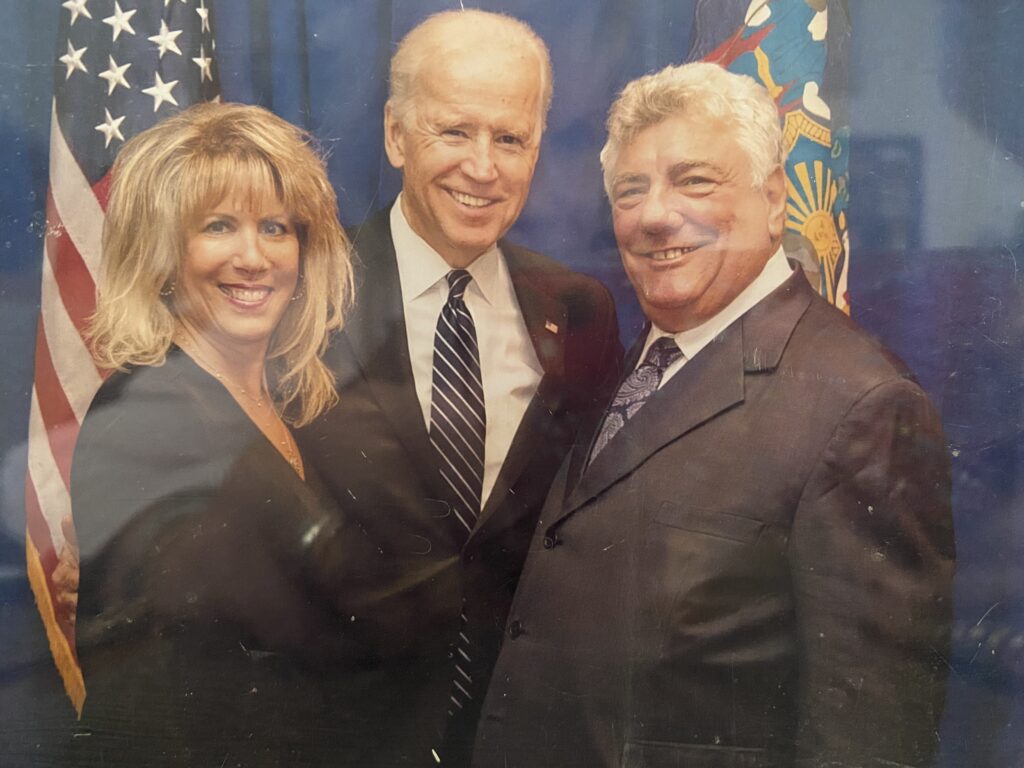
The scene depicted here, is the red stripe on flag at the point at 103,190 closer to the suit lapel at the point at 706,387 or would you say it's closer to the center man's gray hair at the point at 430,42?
the center man's gray hair at the point at 430,42

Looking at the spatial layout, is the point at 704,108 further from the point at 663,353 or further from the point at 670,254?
the point at 663,353

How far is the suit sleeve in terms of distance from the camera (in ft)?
6.85

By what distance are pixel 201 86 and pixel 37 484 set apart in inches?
39.7

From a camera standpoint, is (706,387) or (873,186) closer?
(706,387)

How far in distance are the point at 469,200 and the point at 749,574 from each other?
1.07 metres

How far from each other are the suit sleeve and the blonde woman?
111 cm

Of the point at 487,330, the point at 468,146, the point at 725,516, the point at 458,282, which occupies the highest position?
the point at 468,146

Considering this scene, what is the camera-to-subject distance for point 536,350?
7.18ft

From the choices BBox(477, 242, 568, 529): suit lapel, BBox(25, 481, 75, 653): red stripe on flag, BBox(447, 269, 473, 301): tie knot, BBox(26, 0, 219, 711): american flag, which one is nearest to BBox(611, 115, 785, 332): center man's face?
BBox(477, 242, 568, 529): suit lapel

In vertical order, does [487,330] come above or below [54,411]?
above

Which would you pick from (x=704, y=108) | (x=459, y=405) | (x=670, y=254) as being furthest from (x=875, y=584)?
(x=704, y=108)

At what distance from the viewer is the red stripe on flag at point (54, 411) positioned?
Answer: 7.08 ft

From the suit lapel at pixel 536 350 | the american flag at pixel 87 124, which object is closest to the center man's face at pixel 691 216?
the suit lapel at pixel 536 350

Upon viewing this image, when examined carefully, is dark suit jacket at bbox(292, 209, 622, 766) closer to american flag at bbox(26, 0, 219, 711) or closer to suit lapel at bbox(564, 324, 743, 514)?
suit lapel at bbox(564, 324, 743, 514)
